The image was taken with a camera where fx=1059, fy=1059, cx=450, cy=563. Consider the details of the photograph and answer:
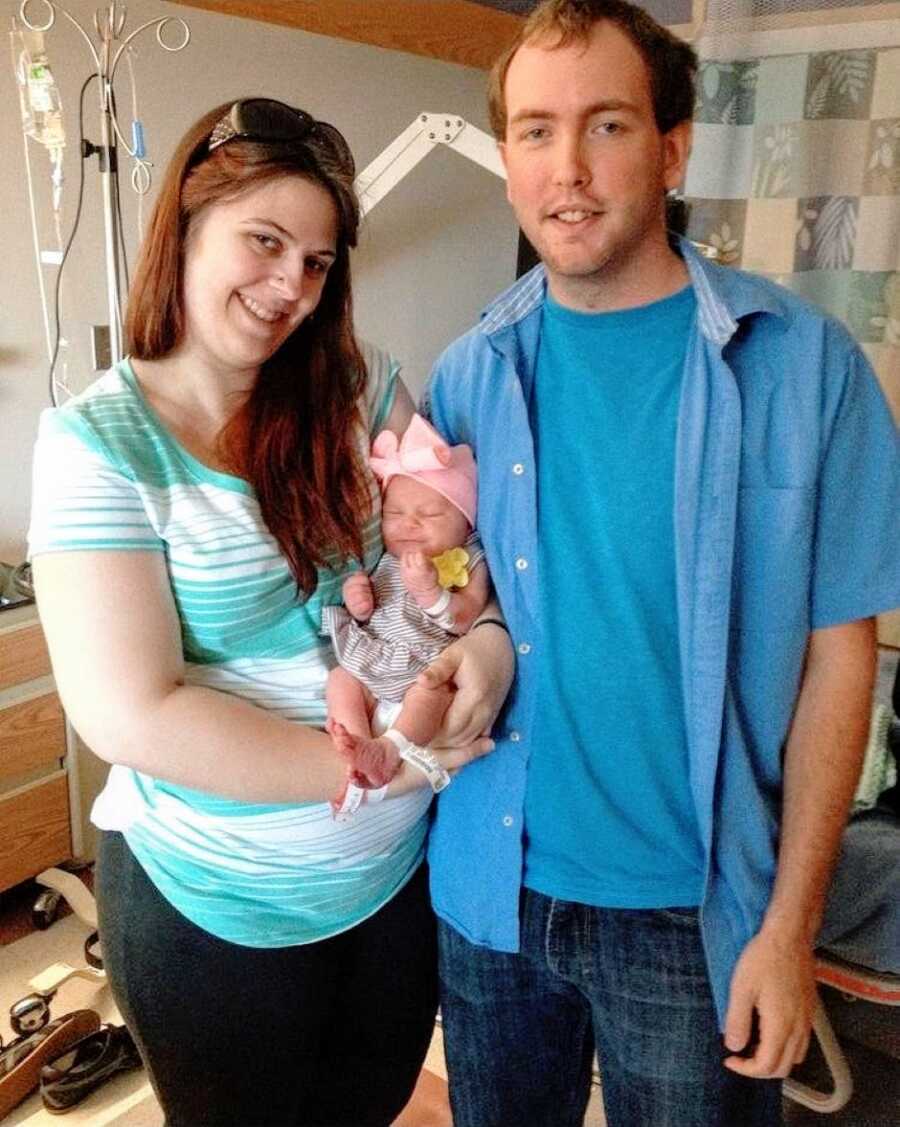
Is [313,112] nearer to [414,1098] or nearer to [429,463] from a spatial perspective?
[429,463]

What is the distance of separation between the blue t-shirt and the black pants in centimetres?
24

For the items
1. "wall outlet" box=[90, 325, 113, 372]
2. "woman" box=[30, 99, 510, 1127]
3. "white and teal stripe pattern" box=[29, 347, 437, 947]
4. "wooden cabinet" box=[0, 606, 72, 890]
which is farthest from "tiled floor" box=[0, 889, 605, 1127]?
"wall outlet" box=[90, 325, 113, 372]

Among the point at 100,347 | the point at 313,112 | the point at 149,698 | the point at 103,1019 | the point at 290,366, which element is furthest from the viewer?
the point at 313,112

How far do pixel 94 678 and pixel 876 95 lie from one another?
106 inches

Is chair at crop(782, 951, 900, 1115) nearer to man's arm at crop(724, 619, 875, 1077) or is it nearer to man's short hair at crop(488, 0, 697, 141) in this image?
man's arm at crop(724, 619, 875, 1077)

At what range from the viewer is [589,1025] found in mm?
1250

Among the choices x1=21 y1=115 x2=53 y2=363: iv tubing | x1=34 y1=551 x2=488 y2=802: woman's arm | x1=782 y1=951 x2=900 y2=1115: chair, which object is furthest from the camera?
x1=21 y1=115 x2=53 y2=363: iv tubing

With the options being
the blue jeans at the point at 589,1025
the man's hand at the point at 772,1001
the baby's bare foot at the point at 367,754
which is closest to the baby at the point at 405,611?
the baby's bare foot at the point at 367,754

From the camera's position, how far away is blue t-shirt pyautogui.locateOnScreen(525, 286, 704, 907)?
3.59 feet

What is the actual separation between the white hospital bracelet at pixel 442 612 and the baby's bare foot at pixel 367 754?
0.57ft

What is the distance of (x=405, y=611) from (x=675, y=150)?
583 millimetres

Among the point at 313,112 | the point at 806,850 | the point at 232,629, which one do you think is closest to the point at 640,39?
the point at 232,629

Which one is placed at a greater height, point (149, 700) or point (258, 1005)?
point (149, 700)

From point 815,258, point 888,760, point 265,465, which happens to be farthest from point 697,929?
point 815,258
